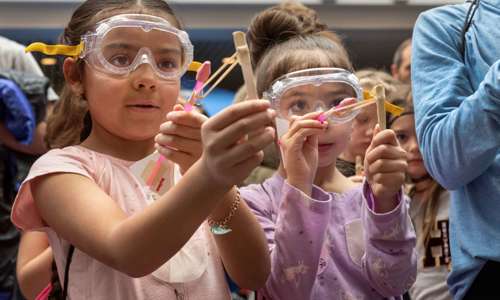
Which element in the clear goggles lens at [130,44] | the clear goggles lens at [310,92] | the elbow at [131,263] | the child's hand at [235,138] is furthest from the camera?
the clear goggles lens at [310,92]

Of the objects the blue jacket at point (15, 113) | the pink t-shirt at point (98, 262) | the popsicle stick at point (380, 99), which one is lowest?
the blue jacket at point (15, 113)

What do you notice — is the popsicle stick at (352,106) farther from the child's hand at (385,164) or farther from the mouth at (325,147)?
A: the mouth at (325,147)

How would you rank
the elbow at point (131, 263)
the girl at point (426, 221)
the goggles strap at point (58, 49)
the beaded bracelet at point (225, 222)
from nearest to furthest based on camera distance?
the elbow at point (131, 263), the beaded bracelet at point (225, 222), the goggles strap at point (58, 49), the girl at point (426, 221)

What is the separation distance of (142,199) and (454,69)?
783 mm

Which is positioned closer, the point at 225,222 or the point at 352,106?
the point at 225,222

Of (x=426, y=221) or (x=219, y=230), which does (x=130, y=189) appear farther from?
(x=426, y=221)

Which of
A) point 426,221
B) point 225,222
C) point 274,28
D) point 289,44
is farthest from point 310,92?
point 426,221

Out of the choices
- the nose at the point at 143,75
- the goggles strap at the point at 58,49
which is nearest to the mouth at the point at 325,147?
the nose at the point at 143,75

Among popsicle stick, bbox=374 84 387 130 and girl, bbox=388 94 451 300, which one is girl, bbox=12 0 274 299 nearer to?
popsicle stick, bbox=374 84 387 130

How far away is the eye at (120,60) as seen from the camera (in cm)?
153

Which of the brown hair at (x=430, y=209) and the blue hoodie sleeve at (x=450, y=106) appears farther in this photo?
the brown hair at (x=430, y=209)

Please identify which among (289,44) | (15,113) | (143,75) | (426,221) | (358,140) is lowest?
(426,221)

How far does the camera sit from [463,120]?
1526mm

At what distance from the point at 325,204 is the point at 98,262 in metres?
0.54
